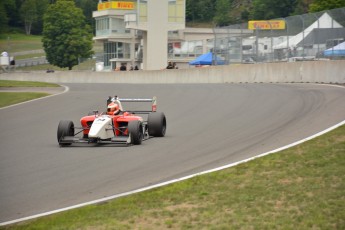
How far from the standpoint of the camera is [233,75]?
41.7 metres

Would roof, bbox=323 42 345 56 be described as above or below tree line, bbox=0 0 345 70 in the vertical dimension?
below

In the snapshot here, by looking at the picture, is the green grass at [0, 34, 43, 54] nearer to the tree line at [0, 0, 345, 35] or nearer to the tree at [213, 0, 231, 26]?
the tree line at [0, 0, 345, 35]

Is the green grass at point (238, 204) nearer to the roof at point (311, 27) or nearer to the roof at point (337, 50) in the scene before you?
the roof at point (337, 50)

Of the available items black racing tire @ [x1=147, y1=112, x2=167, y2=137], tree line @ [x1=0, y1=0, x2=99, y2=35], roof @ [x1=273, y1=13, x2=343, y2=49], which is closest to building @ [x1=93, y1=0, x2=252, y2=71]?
roof @ [x1=273, y1=13, x2=343, y2=49]

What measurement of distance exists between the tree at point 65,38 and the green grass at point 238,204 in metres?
94.1

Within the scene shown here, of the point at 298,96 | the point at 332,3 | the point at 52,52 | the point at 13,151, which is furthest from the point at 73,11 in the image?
the point at 13,151

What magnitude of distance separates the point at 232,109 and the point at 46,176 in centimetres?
1103

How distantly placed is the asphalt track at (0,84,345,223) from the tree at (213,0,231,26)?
9727 cm

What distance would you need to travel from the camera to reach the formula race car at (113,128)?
1650 centimetres

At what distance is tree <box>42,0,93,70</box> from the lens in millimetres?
104688

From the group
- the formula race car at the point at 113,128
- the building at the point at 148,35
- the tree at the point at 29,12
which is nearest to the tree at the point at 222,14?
the building at the point at 148,35

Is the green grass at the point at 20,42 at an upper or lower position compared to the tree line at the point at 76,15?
lower

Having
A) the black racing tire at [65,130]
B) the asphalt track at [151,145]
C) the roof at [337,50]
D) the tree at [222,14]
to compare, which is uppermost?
the tree at [222,14]

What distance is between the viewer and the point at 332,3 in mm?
96438
